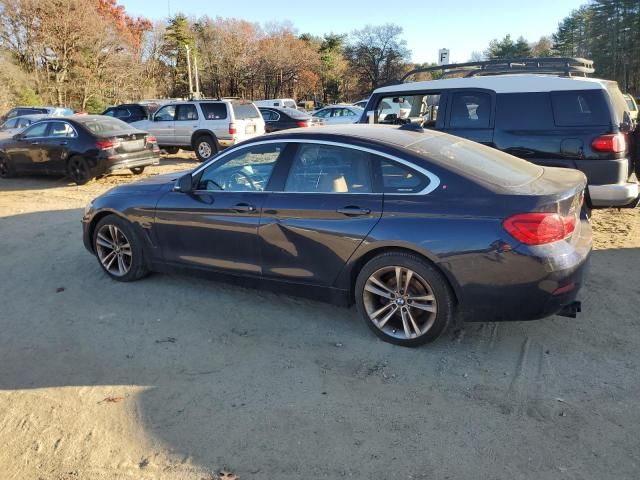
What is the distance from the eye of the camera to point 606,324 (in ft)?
13.7

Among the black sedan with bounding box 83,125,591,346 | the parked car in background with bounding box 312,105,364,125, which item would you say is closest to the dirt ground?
the black sedan with bounding box 83,125,591,346

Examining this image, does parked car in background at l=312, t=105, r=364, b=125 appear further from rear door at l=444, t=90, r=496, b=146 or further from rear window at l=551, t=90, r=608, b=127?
rear window at l=551, t=90, r=608, b=127

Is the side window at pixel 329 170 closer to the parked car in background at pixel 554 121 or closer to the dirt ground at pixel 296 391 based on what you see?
the dirt ground at pixel 296 391

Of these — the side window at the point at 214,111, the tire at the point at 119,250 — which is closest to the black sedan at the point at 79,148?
the side window at the point at 214,111

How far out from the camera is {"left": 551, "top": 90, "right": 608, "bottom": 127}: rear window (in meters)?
6.07

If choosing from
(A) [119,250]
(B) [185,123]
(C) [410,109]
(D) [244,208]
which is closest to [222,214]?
(D) [244,208]

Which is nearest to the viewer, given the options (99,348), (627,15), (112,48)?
(99,348)

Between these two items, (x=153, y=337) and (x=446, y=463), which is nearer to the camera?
(x=446, y=463)

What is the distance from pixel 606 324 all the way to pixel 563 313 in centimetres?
75

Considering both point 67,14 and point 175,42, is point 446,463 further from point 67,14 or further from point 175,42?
point 175,42

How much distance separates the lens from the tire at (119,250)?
17.4ft

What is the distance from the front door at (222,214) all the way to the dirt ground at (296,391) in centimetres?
44

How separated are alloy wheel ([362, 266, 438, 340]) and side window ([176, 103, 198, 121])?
42.1 feet

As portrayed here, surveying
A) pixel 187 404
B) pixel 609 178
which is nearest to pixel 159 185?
pixel 187 404
